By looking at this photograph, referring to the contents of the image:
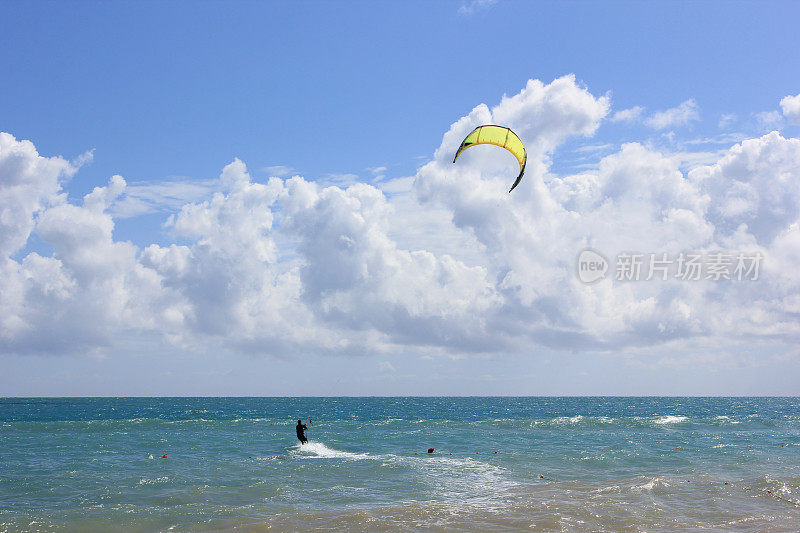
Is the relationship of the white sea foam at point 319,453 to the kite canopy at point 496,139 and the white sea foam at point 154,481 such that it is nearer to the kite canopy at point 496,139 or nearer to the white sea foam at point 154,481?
the white sea foam at point 154,481

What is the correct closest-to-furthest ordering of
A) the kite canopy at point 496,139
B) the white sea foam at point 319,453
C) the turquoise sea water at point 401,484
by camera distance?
the turquoise sea water at point 401,484, the kite canopy at point 496,139, the white sea foam at point 319,453

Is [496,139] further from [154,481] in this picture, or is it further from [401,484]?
[154,481]

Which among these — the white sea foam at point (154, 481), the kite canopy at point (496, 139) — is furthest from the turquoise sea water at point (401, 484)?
the kite canopy at point (496, 139)

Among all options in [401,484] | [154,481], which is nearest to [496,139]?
[401,484]

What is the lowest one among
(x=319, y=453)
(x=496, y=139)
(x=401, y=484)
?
(x=319, y=453)

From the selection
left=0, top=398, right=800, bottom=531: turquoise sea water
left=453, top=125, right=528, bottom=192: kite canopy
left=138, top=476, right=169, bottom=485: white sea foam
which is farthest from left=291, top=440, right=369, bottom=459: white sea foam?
left=453, top=125, right=528, bottom=192: kite canopy

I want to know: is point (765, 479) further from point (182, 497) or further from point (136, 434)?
point (136, 434)

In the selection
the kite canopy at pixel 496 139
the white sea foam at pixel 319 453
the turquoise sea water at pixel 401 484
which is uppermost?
the kite canopy at pixel 496 139

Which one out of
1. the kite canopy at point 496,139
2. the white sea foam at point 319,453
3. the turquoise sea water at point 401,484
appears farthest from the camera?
the white sea foam at point 319,453

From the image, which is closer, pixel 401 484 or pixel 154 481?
pixel 401 484

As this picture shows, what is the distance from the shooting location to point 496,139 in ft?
60.6

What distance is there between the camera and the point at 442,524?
43.0ft

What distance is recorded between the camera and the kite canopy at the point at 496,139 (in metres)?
18.1

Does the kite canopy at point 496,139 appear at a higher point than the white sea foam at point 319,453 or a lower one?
higher
